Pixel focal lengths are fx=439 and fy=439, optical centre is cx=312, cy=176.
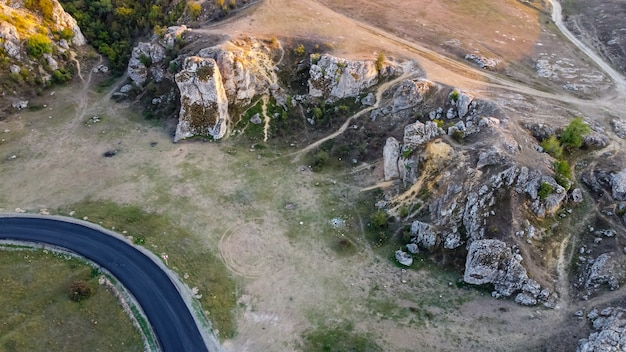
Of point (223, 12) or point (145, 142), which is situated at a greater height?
point (223, 12)

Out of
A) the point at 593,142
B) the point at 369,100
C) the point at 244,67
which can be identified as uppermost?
the point at 593,142

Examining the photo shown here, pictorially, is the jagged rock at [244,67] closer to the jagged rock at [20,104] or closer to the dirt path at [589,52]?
the jagged rock at [20,104]

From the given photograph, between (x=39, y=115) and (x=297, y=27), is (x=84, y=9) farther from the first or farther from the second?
(x=297, y=27)

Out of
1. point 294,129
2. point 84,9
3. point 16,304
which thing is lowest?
point 16,304

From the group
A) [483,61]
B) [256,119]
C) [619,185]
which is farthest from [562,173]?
[256,119]

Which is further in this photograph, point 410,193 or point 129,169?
point 129,169

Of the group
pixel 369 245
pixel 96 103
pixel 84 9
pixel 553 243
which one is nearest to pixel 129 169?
pixel 96 103

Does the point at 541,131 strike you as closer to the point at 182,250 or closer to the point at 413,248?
the point at 413,248

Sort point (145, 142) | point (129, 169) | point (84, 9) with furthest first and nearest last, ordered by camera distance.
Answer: point (84, 9), point (145, 142), point (129, 169)
